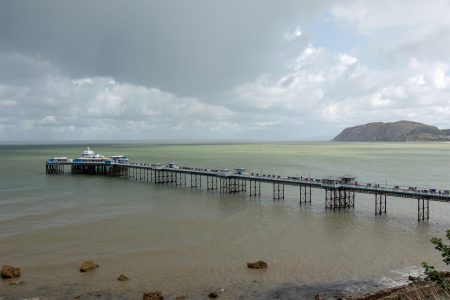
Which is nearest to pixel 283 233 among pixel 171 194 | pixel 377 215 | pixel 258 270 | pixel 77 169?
pixel 258 270

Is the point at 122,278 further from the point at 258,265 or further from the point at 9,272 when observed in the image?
the point at 258,265

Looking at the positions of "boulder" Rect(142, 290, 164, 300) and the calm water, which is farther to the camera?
the calm water

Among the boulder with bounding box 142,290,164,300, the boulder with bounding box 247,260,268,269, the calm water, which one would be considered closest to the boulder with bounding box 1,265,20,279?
the calm water

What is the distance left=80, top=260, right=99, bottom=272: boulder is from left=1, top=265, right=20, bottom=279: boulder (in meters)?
4.41

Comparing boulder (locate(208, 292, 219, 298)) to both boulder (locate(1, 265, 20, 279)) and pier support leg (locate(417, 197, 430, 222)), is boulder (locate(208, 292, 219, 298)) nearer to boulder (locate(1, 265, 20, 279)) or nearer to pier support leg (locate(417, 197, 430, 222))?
boulder (locate(1, 265, 20, 279))

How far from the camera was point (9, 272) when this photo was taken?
2855cm

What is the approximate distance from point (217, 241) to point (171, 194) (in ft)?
99.0

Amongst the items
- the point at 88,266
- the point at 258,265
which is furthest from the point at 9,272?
the point at 258,265

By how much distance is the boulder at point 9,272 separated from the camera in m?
28.4

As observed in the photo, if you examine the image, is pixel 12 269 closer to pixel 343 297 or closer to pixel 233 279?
pixel 233 279

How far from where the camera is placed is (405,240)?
121 ft

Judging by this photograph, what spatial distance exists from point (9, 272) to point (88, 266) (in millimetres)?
5310

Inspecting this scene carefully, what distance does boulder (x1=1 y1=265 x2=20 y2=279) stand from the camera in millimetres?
28388

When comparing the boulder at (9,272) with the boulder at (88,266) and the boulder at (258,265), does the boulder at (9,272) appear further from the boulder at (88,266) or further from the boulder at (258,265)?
the boulder at (258,265)
